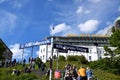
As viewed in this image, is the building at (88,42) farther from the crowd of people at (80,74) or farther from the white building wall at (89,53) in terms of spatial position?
the crowd of people at (80,74)

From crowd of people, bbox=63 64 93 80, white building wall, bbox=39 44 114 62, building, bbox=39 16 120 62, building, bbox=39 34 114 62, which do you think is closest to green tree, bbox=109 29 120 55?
crowd of people, bbox=63 64 93 80

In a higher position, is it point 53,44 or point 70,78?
point 53,44

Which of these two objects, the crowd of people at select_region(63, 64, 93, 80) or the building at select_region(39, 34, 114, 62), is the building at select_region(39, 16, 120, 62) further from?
the crowd of people at select_region(63, 64, 93, 80)

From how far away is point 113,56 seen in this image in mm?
71188

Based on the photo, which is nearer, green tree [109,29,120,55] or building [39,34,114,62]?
green tree [109,29,120,55]

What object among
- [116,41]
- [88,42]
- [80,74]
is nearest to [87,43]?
[88,42]

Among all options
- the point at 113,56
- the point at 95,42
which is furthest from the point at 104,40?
the point at 113,56

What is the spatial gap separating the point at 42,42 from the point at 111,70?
155ft

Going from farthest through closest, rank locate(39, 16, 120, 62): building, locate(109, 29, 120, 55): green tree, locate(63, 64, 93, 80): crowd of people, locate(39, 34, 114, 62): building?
locate(39, 16, 120, 62): building, locate(39, 34, 114, 62): building, locate(109, 29, 120, 55): green tree, locate(63, 64, 93, 80): crowd of people

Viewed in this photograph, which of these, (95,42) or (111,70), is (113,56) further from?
(95,42)

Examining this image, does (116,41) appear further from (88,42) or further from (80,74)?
(88,42)

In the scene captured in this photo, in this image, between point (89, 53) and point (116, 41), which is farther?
point (89, 53)

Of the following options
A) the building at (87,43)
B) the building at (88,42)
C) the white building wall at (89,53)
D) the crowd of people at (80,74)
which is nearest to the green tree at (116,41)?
the crowd of people at (80,74)

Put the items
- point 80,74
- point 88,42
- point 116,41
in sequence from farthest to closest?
point 88,42 → point 116,41 → point 80,74
